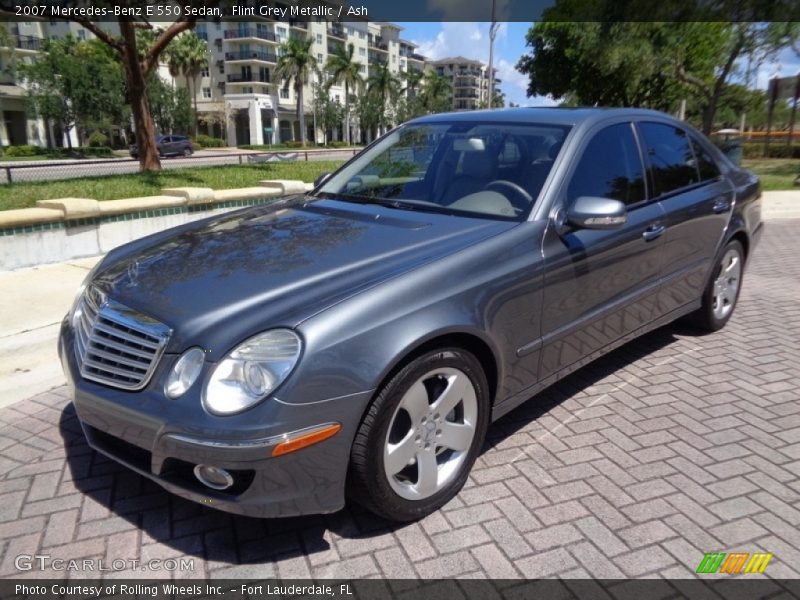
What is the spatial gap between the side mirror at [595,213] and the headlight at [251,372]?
62.9 inches

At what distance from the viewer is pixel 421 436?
105 inches

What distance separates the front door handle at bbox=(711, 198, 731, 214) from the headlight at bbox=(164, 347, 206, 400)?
149 inches

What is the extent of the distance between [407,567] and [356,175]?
2466 mm

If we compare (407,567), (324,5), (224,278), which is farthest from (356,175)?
(324,5)

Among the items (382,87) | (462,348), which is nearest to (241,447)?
(462,348)

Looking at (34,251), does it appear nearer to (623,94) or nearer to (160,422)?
(160,422)

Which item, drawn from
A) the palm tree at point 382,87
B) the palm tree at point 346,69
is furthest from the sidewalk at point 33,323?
the palm tree at point 382,87

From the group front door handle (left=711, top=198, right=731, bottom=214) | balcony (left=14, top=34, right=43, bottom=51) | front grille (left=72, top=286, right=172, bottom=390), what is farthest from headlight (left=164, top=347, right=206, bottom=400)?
balcony (left=14, top=34, right=43, bottom=51)

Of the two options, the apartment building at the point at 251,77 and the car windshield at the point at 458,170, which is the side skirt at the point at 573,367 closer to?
the car windshield at the point at 458,170

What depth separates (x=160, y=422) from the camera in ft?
7.43

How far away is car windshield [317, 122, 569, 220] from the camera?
3.31 metres

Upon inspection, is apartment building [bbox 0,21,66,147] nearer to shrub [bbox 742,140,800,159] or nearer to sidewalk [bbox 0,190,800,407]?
shrub [bbox 742,140,800,159]

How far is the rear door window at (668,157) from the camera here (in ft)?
13.3

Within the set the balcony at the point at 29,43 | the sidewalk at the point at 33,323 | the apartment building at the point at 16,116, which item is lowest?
the sidewalk at the point at 33,323
